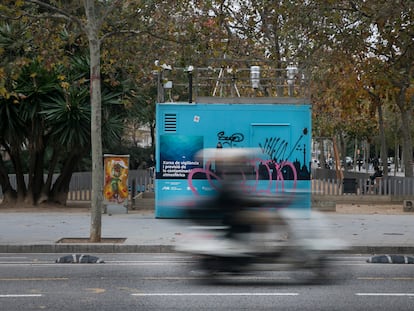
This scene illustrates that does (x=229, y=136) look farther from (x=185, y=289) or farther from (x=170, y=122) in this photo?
(x=185, y=289)

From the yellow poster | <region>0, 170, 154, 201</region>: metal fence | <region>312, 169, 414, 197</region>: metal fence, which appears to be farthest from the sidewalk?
<region>312, 169, 414, 197</region>: metal fence

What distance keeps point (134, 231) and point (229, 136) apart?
3.95 metres

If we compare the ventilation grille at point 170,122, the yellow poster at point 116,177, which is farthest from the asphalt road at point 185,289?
the yellow poster at point 116,177

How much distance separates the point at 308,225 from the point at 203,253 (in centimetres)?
125

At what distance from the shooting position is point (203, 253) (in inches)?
346

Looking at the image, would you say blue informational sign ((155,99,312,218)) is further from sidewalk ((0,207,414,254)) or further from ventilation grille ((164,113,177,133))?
sidewalk ((0,207,414,254))

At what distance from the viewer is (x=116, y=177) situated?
77.2 ft

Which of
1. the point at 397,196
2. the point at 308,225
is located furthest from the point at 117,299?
the point at 397,196

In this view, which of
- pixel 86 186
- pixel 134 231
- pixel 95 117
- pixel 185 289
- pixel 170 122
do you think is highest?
pixel 170 122

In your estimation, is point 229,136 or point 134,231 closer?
point 134,231

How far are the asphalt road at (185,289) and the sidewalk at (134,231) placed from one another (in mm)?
1166

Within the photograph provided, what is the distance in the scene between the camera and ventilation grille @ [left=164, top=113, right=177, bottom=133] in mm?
20797

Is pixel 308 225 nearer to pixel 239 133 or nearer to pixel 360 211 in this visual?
pixel 239 133

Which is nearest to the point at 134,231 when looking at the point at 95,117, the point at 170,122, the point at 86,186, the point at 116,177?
the point at 95,117
